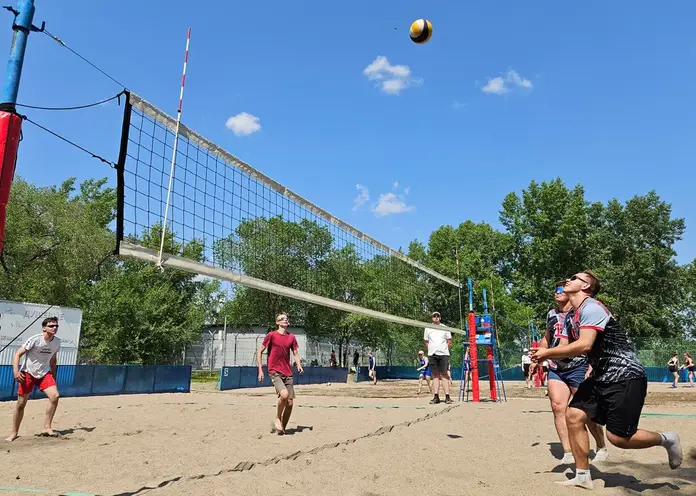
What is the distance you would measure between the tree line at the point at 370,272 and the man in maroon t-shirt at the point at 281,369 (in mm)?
7230

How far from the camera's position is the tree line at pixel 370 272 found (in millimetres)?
24922

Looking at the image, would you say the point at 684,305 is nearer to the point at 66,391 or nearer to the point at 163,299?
the point at 163,299

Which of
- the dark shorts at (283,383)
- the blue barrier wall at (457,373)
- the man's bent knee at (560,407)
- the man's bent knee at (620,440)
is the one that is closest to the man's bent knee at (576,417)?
the man's bent knee at (620,440)

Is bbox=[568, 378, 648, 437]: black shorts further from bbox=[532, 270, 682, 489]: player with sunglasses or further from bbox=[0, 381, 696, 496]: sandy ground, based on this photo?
bbox=[0, 381, 696, 496]: sandy ground

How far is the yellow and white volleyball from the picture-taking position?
25.3 ft

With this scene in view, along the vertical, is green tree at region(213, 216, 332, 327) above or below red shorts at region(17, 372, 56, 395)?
above

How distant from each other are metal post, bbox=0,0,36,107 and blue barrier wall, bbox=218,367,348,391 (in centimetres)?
1260

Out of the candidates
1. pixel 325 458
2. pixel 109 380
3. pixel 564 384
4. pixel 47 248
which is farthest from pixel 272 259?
pixel 47 248

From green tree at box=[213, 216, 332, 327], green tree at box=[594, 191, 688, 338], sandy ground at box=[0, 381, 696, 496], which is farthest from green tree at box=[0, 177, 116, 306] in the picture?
green tree at box=[594, 191, 688, 338]

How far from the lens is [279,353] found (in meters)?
6.42

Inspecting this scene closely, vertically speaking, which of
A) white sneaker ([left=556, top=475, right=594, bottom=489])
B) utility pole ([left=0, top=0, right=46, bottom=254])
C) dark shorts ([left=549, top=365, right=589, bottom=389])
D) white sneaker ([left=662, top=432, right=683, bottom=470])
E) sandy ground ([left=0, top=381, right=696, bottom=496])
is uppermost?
utility pole ([left=0, top=0, right=46, bottom=254])

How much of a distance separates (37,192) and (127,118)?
87.4ft

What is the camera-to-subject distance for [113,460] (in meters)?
4.52

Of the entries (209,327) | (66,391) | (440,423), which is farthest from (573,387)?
(209,327)
